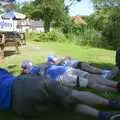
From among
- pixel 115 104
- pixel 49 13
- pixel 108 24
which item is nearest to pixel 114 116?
pixel 115 104

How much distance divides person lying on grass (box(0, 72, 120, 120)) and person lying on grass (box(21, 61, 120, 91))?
1.27 metres

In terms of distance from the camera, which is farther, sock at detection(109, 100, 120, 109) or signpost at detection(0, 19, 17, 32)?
signpost at detection(0, 19, 17, 32)

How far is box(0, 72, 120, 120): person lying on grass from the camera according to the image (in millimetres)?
4680

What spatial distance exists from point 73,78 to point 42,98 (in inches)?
69.2

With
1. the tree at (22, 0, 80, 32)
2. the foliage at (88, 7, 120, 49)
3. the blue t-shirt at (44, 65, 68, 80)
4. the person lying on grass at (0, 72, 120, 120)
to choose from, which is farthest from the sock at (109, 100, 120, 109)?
the tree at (22, 0, 80, 32)

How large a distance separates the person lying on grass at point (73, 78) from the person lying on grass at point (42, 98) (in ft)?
4.15

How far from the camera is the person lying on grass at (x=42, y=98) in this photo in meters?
4.68

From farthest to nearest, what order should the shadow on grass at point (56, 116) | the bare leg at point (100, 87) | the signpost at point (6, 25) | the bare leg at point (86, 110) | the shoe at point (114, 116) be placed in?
the signpost at point (6, 25) < the bare leg at point (100, 87) < the shadow on grass at point (56, 116) < the bare leg at point (86, 110) < the shoe at point (114, 116)

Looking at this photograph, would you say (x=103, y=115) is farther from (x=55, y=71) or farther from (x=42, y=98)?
(x=55, y=71)

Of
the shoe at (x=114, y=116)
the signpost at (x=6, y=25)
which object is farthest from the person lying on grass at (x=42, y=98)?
the signpost at (x=6, y=25)

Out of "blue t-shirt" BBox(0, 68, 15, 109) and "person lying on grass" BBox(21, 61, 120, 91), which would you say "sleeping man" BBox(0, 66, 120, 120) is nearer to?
"blue t-shirt" BBox(0, 68, 15, 109)

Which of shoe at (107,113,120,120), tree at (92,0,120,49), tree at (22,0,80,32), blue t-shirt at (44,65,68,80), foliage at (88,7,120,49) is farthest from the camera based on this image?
tree at (22,0,80,32)

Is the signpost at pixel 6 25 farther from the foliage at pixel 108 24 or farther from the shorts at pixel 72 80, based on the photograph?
the foliage at pixel 108 24

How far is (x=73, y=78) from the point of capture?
6.41m
